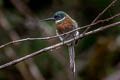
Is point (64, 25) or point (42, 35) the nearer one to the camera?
point (64, 25)

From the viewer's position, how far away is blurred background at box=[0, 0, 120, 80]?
605 cm

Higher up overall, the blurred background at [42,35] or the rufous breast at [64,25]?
the blurred background at [42,35]

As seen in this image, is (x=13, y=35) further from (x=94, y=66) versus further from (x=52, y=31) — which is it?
(x=94, y=66)

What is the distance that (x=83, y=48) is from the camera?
6.54 m

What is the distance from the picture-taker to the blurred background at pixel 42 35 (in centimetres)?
605

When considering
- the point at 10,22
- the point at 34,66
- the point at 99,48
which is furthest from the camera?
the point at 10,22

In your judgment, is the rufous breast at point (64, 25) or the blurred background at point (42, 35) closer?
the rufous breast at point (64, 25)

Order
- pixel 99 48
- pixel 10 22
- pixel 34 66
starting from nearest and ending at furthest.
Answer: pixel 99 48, pixel 34 66, pixel 10 22

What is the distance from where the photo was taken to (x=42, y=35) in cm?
623

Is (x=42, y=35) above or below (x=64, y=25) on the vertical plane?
above

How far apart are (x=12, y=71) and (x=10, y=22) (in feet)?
2.42

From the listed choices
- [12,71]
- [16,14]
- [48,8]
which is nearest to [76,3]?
[48,8]

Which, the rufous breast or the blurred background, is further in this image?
the blurred background

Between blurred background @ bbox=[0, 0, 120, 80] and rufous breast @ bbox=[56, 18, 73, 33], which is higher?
blurred background @ bbox=[0, 0, 120, 80]
